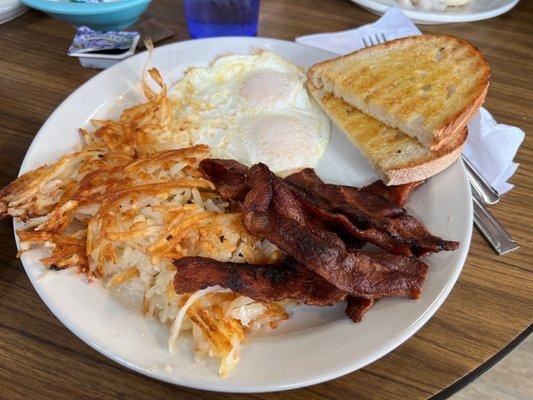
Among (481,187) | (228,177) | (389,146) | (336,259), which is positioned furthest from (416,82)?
(336,259)

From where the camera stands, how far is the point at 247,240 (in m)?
1.47

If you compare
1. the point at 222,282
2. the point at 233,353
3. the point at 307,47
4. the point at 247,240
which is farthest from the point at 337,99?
the point at 233,353

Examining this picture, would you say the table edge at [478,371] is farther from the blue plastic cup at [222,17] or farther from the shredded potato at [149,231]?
the blue plastic cup at [222,17]

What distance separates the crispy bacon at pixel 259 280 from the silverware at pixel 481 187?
0.81 m

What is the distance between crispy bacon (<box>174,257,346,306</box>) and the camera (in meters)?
1.29

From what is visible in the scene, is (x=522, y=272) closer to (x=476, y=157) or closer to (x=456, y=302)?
(x=456, y=302)

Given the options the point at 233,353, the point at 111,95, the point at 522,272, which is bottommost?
the point at 522,272

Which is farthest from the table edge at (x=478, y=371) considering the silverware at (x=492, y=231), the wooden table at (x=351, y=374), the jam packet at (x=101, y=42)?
the jam packet at (x=101, y=42)

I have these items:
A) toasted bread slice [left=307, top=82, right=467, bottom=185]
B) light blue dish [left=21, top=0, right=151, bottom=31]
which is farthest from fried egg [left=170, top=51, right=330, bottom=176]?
light blue dish [left=21, top=0, right=151, bottom=31]

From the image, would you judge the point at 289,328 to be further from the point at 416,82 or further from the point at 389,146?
the point at 416,82

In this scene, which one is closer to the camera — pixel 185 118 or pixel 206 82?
pixel 185 118

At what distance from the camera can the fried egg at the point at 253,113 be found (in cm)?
194

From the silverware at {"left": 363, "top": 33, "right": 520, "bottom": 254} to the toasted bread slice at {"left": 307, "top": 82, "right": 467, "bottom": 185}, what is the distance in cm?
13

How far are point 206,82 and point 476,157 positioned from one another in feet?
3.98
